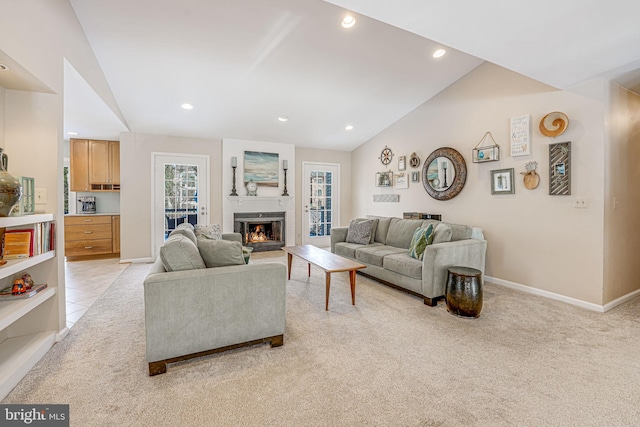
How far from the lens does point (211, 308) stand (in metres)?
1.95

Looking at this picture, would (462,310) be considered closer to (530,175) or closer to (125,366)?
(530,175)

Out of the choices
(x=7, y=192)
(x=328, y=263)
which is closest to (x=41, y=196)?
(x=7, y=192)

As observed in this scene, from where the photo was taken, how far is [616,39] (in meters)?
2.03

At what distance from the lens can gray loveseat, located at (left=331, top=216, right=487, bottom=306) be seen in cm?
300

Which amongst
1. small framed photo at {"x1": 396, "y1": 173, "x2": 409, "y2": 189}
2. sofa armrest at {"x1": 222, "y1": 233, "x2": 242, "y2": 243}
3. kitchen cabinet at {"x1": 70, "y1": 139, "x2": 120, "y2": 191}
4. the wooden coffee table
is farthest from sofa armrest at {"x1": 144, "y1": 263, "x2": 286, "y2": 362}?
kitchen cabinet at {"x1": 70, "y1": 139, "x2": 120, "y2": 191}

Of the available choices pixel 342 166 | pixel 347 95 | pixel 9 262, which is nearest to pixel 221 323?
pixel 9 262

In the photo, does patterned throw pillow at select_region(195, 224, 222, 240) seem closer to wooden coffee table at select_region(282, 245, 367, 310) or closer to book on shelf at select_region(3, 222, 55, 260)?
wooden coffee table at select_region(282, 245, 367, 310)

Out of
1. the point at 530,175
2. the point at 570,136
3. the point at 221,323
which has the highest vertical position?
the point at 570,136

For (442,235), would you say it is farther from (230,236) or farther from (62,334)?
(62,334)

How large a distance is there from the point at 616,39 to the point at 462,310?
247 centimetres

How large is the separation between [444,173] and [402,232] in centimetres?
118

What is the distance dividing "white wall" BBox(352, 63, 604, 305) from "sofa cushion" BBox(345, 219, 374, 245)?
3.42 ft

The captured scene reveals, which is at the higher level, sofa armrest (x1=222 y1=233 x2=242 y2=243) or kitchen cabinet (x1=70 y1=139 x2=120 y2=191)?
kitchen cabinet (x1=70 y1=139 x2=120 y2=191)

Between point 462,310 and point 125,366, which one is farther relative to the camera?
point 462,310
